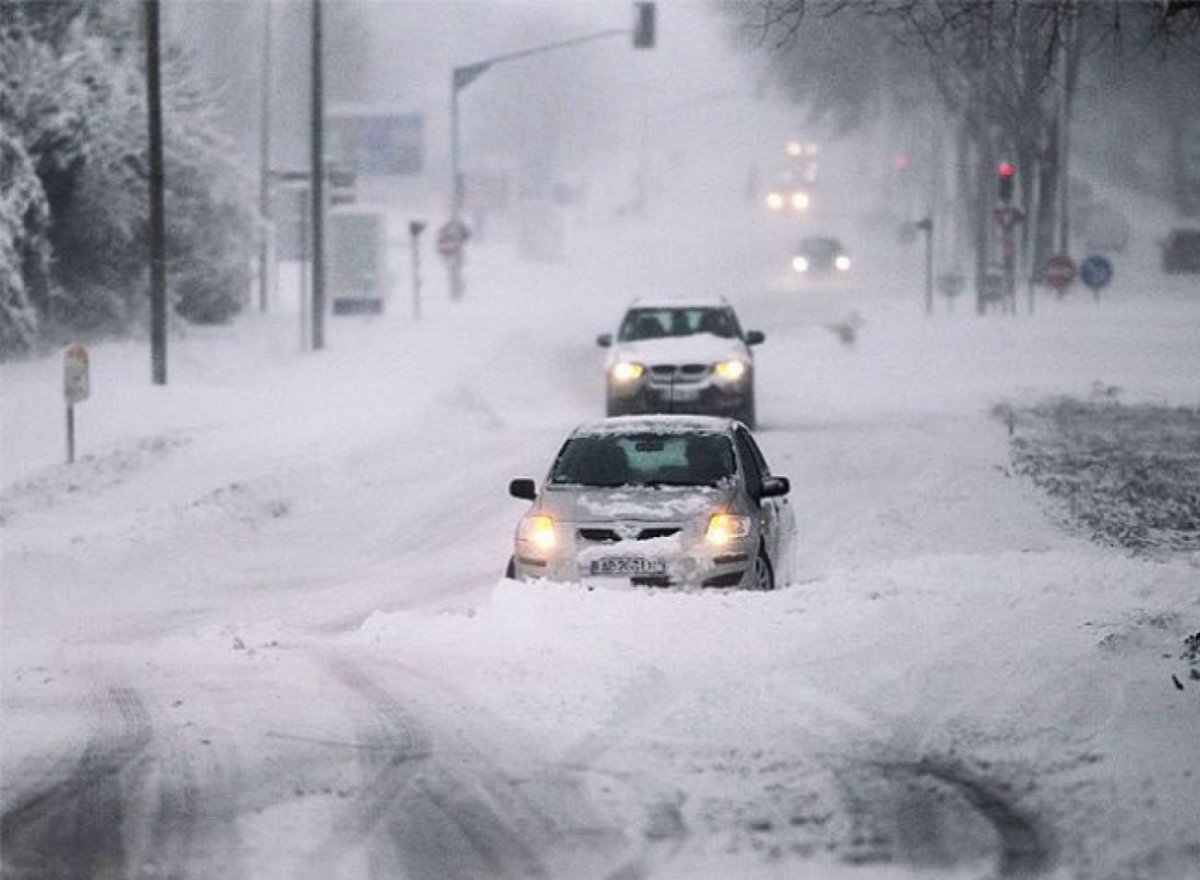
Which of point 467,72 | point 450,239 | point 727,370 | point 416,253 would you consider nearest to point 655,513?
point 727,370

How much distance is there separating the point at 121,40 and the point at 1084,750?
114 ft

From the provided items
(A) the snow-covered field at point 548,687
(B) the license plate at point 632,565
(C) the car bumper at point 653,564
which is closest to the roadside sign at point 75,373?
(A) the snow-covered field at point 548,687

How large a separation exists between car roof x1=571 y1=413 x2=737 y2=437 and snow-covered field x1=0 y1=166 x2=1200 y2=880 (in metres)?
1.47

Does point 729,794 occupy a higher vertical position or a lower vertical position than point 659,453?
lower

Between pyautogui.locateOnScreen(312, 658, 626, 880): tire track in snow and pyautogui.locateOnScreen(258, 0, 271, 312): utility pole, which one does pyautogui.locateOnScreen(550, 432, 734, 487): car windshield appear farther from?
pyautogui.locateOnScreen(258, 0, 271, 312): utility pole

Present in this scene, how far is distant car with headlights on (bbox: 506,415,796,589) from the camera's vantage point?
13906mm

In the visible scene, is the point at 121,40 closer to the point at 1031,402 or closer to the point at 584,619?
the point at 1031,402

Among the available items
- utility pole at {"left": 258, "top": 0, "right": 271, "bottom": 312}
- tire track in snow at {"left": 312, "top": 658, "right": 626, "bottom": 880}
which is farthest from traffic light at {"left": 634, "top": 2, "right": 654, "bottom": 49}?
tire track in snow at {"left": 312, "top": 658, "right": 626, "bottom": 880}

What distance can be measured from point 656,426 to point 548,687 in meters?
4.64

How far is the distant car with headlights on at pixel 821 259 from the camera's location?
7294 centimetres

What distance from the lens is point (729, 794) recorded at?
888 cm

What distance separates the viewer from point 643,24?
4481 centimetres

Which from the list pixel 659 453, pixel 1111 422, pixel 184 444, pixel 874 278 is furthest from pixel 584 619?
pixel 874 278

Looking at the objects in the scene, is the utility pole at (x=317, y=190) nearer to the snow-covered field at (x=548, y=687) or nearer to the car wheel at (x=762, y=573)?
the snow-covered field at (x=548, y=687)
